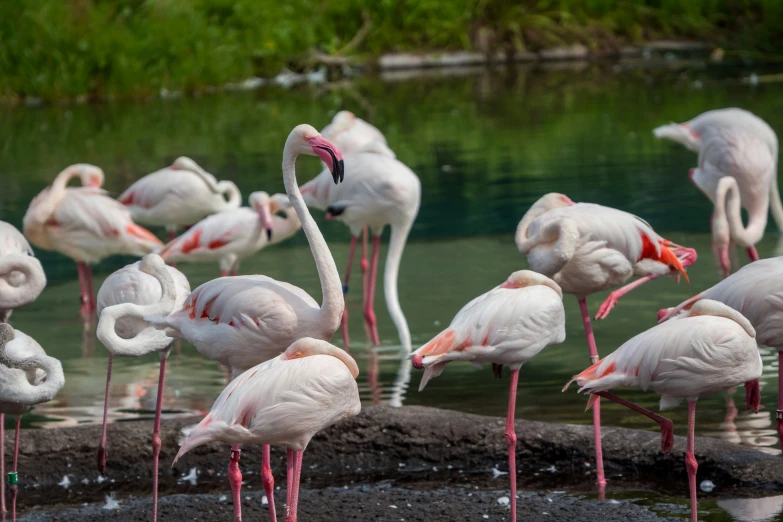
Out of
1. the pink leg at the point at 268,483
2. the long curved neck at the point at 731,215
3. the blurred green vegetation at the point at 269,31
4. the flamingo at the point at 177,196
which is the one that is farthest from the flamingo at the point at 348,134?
the blurred green vegetation at the point at 269,31

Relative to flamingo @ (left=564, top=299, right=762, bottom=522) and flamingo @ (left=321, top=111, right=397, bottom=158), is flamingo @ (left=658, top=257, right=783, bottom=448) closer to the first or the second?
flamingo @ (left=564, top=299, right=762, bottom=522)

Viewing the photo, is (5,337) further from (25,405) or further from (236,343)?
(236,343)

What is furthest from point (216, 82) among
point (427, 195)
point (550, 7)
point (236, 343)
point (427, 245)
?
point (236, 343)

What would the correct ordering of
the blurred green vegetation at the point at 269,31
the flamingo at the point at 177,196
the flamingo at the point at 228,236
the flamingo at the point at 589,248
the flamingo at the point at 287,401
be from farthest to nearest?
the blurred green vegetation at the point at 269,31 → the flamingo at the point at 177,196 → the flamingo at the point at 228,236 → the flamingo at the point at 589,248 → the flamingo at the point at 287,401

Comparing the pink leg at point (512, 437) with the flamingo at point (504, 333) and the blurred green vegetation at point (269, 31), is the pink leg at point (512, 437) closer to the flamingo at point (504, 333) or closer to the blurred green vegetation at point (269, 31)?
the flamingo at point (504, 333)

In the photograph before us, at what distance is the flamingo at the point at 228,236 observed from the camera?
7270 mm

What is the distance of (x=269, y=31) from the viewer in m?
22.1

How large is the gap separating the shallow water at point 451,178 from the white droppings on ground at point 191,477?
2.19 feet

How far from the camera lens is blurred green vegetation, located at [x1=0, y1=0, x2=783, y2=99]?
63.1ft

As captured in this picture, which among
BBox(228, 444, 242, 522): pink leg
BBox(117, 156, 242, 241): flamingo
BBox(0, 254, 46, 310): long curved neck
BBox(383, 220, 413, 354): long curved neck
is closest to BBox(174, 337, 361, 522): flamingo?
BBox(228, 444, 242, 522): pink leg

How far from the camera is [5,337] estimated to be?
4078mm

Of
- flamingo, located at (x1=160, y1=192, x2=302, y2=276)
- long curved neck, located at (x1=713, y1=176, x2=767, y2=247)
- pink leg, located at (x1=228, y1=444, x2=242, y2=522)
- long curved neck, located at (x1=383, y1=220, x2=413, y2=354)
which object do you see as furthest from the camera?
flamingo, located at (x1=160, y1=192, x2=302, y2=276)

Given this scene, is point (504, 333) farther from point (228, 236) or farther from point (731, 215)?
point (228, 236)

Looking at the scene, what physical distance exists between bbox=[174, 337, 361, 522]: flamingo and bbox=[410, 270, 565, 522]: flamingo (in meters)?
0.44
